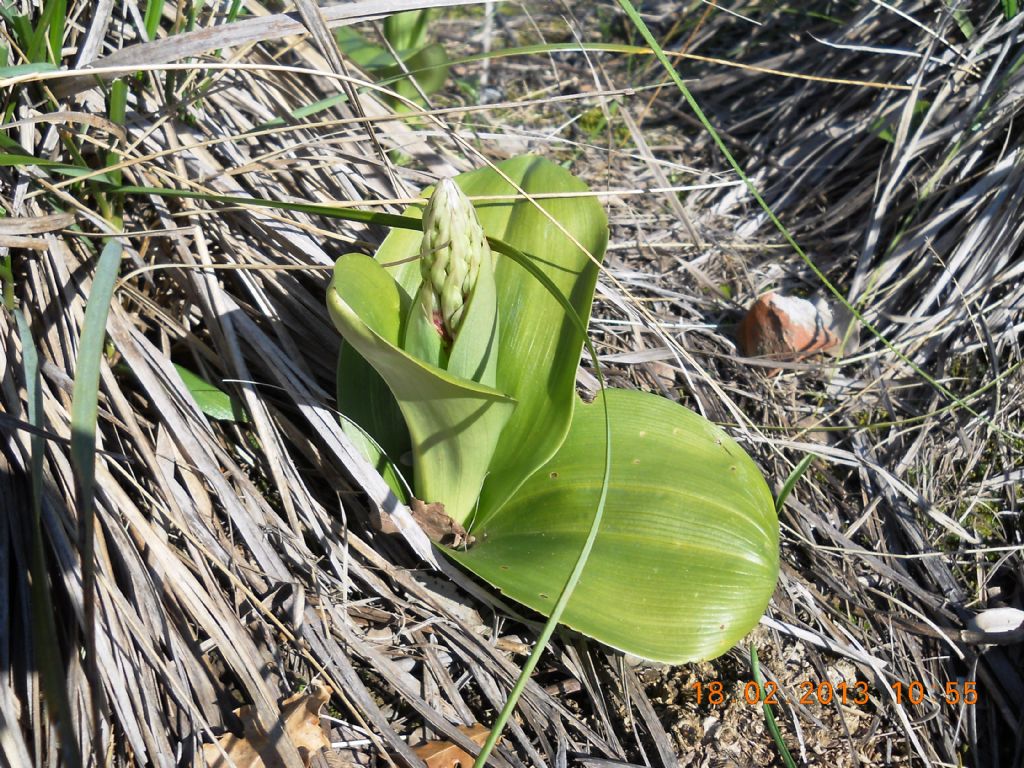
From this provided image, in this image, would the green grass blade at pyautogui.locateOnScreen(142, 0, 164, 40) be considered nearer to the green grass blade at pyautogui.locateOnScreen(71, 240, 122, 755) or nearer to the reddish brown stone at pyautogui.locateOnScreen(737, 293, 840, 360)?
the green grass blade at pyautogui.locateOnScreen(71, 240, 122, 755)

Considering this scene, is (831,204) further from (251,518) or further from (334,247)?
(251,518)

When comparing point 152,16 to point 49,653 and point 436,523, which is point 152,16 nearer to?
point 436,523

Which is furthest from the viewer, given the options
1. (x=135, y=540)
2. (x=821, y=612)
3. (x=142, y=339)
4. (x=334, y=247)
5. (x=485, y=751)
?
(x=334, y=247)

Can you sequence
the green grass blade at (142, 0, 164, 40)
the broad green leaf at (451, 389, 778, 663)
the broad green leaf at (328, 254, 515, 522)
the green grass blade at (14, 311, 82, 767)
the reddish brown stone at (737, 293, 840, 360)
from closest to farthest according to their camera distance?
the green grass blade at (14, 311, 82, 767), the broad green leaf at (328, 254, 515, 522), the broad green leaf at (451, 389, 778, 663), the green grass blade at (142, 0, 164, 40), the reddish brown stone at (737, 293, 840, 360)

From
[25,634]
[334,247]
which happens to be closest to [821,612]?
[334,247]

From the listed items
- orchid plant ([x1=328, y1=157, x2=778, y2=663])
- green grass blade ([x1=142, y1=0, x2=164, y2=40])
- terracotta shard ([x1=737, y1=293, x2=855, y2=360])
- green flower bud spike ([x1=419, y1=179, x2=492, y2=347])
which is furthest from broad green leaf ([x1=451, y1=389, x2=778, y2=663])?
green grass blade ([x1=142, y1=0, x2=164, y2=40])
